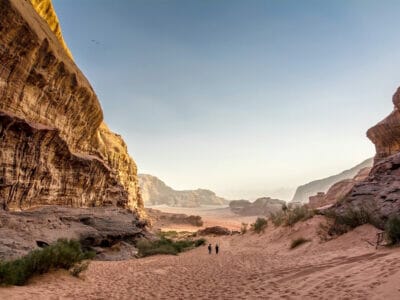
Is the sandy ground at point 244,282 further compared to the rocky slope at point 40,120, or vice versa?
the rocky slope at point 40,120

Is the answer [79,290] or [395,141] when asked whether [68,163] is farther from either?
[395,141]

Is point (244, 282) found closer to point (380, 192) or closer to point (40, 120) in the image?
point (380, 192)

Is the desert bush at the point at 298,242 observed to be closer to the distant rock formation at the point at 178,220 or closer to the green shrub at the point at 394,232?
the green shrub at the point at 394,232

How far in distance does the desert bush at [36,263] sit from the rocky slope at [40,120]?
666 cm

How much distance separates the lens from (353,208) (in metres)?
15.5

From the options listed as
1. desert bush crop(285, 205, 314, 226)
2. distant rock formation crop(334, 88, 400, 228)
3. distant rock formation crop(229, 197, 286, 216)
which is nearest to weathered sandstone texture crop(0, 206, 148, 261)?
desert bush crop(285, 205, 314, 226)

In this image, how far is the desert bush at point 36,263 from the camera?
776 cm

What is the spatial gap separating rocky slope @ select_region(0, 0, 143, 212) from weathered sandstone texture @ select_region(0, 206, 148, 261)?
50.4 inches

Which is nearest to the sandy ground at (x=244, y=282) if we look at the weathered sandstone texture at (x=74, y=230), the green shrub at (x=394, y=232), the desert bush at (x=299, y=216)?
the green shrub at (x=394, y=232)

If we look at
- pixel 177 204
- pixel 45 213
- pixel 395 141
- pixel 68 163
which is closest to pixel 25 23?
pixel 68 163

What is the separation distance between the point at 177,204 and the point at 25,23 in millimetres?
186318

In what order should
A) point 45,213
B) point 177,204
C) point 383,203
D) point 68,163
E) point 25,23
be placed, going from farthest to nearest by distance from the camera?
point 177,204
point 68,163
point 45,213
point 25,23
point 383,203

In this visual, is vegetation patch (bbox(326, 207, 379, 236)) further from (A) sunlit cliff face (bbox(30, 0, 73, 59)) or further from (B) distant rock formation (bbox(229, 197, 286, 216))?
(B) distant rock formation (bbox(229, 197, 286, 216))

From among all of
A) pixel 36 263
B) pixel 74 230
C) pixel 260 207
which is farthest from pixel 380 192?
pixel 260 207
